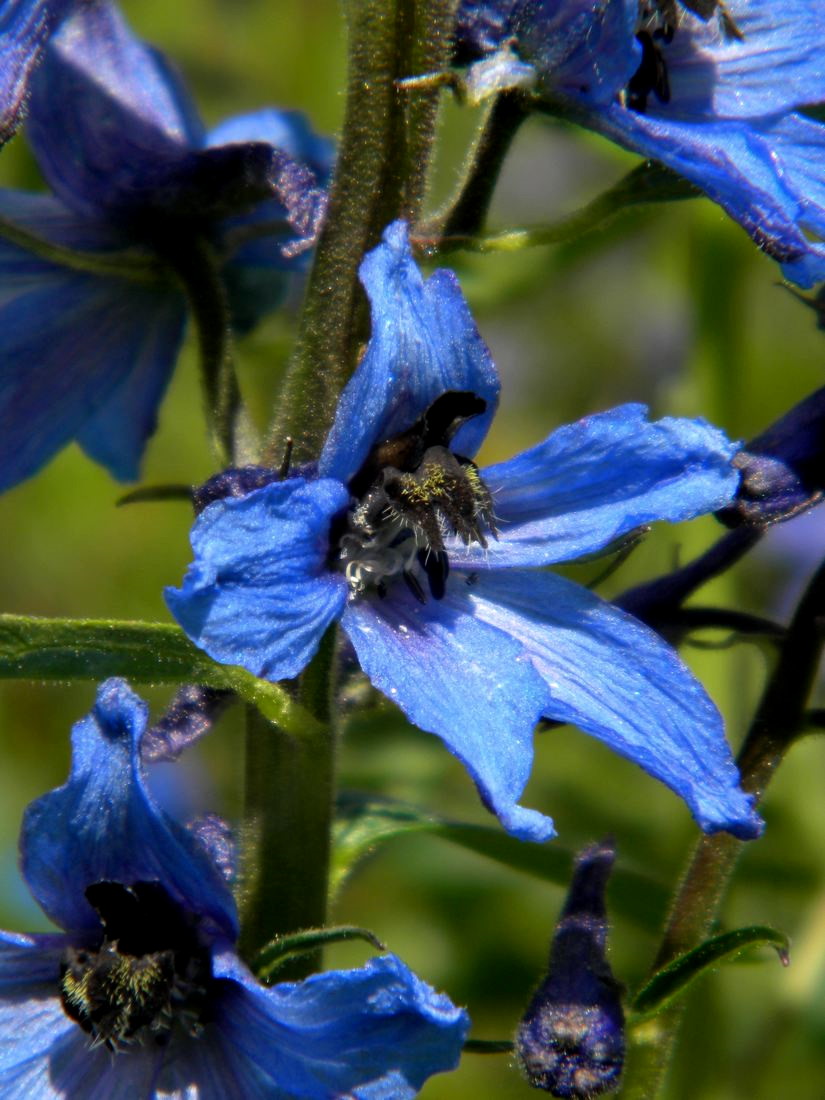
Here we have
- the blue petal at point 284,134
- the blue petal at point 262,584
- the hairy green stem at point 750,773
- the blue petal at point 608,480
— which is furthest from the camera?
the blue petal at point 284,134

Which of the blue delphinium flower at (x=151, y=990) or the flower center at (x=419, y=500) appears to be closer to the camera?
the blue delphinium flower at (x=151, y=990)

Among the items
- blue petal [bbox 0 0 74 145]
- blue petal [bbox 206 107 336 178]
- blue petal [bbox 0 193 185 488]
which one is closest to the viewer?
blue petal [bbox 0 0 74 145]

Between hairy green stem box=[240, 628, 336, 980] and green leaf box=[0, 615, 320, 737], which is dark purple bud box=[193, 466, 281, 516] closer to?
green leaf box=[0, 615, 320, 737]

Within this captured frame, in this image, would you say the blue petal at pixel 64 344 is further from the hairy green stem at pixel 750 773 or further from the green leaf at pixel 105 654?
the hairy green stem at pixel 750 773

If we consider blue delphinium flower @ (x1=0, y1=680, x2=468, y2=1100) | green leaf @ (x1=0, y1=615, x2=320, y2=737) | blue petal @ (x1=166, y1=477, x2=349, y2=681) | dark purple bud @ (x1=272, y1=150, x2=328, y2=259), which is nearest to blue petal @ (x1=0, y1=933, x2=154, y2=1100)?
blue delphinium flower @ (x1=0, y1=680, x2=468, y2=1100)

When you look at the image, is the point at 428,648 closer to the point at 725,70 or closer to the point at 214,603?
the point at 214,603

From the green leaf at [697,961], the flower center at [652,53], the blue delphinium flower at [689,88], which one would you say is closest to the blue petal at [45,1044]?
the green leaf at [697,961]

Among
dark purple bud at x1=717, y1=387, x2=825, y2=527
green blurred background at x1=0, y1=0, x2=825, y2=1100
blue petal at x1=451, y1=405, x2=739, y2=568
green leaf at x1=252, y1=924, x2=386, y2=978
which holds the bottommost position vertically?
green blurred background at x1=0, y1=0, x2=825, y2=1100

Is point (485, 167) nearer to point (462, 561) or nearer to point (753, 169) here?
point (753, 169)
